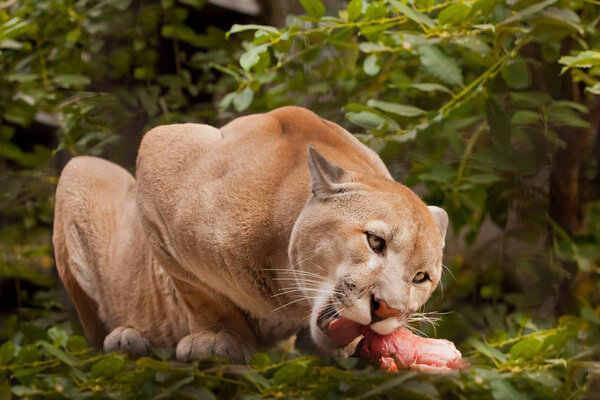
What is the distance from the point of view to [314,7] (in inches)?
69.7

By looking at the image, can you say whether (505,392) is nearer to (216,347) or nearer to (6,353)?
(216,347)

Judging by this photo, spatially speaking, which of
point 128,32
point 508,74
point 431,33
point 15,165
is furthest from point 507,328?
point 15,165

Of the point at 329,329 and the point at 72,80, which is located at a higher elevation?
the point at 72,80

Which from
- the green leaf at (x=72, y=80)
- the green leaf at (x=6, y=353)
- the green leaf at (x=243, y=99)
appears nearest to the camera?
the green leaf at (x=6, y=353)

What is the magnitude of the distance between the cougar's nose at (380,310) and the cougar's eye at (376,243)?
0.27ft

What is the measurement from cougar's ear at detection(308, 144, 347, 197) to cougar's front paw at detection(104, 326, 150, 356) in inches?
25.6

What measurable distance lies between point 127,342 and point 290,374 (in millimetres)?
436

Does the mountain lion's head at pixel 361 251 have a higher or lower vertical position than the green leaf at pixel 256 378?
higher

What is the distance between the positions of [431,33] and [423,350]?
1034mm

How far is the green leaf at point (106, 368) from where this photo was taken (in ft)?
4.68

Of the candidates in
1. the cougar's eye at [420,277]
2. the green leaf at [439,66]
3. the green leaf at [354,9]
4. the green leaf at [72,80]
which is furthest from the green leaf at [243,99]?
the cougar's eye at [420,277]

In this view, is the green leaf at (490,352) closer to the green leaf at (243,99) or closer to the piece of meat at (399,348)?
the piece of meat at (399,348)

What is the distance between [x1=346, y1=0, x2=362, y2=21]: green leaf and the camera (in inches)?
68.3

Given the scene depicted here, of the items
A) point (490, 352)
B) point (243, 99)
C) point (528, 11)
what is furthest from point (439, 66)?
point (490, 352)
